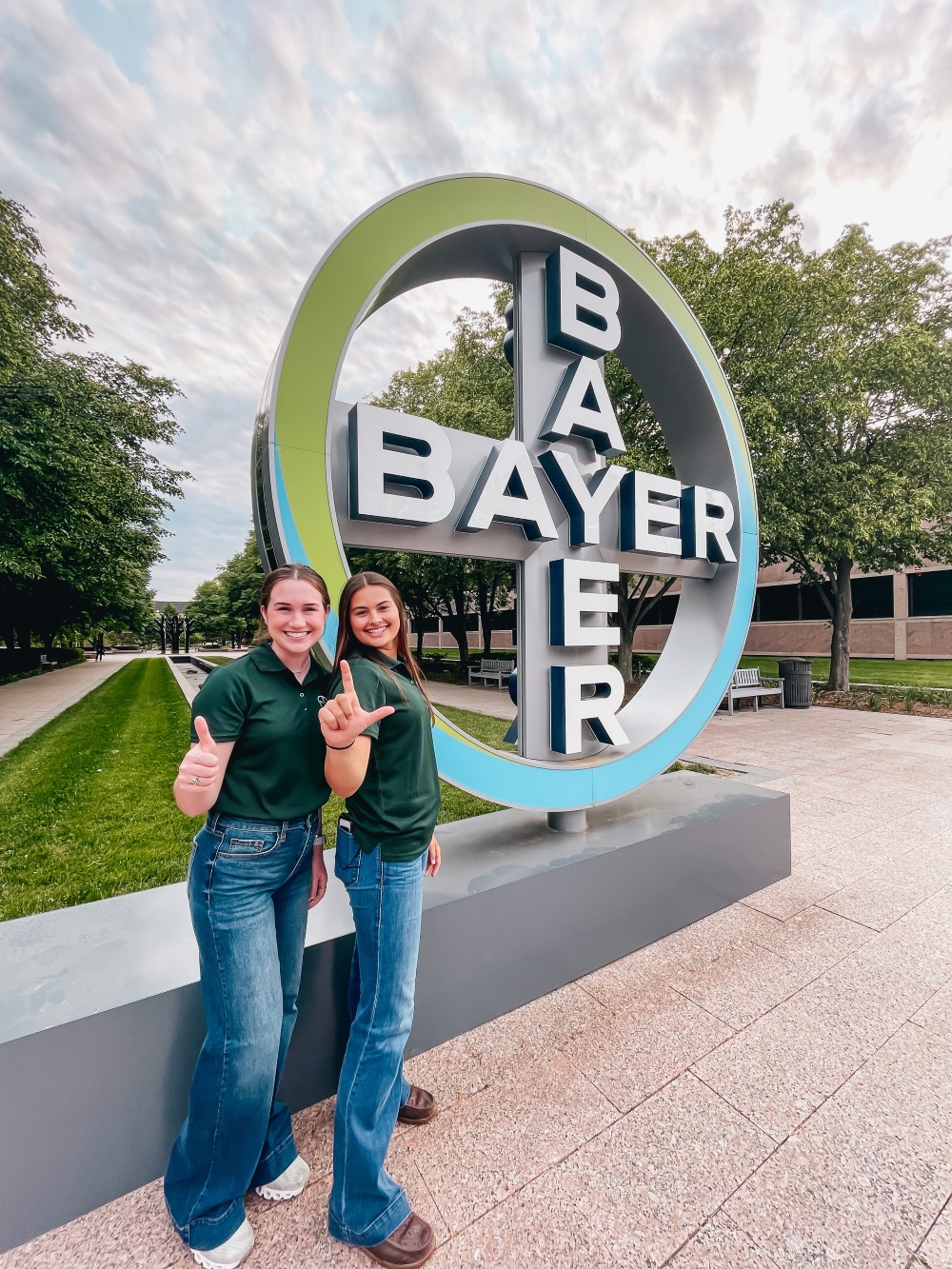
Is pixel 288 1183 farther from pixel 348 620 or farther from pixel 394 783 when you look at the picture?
pixel 348 620

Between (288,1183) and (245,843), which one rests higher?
(245,843)

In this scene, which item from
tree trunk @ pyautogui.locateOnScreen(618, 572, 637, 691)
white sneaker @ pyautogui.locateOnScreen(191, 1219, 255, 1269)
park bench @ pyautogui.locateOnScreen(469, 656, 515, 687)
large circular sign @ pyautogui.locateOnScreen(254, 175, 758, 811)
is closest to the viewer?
white sneaker @ pyautogui.locateOnScreen(191, 1219, 255, 1269)

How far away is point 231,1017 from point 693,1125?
1904mm

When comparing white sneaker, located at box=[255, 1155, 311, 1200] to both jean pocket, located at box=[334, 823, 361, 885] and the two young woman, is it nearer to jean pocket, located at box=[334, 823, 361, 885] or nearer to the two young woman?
the two young woman

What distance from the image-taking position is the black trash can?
1388cm

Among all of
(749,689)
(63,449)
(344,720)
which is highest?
(63,449)

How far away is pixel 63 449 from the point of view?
1238 cm

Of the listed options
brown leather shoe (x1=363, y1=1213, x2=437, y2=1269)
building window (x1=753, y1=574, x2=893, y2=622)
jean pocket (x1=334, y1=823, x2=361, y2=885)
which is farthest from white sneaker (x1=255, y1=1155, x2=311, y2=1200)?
building window (x1=753, y1=574, x2=893, y2=622)

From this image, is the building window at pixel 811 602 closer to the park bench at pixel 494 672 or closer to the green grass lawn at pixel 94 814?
the park bench at pixel 494 672

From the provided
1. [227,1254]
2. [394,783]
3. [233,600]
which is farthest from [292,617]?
[233,600]

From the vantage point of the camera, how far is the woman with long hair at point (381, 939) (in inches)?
70.3

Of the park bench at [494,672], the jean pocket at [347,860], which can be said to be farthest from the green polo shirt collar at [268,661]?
the park bench at [494,672]

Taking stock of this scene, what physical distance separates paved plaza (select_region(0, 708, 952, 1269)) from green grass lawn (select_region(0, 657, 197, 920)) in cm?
270

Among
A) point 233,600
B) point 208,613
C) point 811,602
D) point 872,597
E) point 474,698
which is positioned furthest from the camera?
point 208,613
